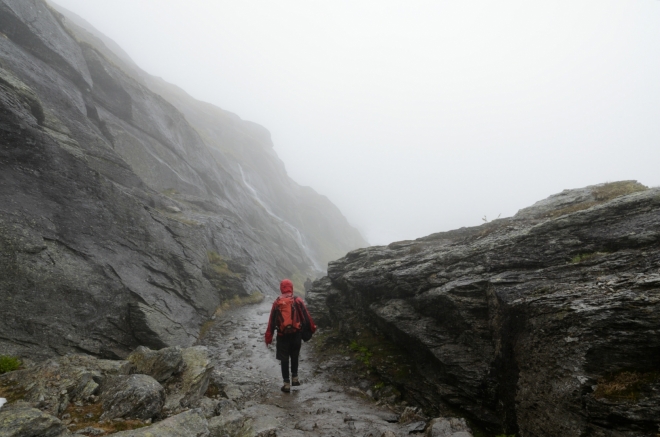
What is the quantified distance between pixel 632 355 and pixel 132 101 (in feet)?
151

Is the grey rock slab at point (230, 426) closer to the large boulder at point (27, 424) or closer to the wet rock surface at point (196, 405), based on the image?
the wet rock surface at point (196, 405)

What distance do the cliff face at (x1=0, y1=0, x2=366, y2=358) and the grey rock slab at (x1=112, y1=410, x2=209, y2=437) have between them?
8349mm

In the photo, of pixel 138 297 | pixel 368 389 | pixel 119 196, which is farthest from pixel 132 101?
pixel 368 389

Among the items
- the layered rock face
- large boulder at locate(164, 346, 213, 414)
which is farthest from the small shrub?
the layered rock face

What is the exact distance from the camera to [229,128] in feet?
358

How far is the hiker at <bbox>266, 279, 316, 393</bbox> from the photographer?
34.4ft

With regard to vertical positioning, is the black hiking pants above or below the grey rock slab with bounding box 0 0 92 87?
below

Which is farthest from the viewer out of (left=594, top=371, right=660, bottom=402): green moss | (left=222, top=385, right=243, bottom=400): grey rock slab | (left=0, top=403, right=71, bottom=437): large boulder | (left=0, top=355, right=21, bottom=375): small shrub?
(left=222, top=385, right=243, bottom=400): grey rock slab

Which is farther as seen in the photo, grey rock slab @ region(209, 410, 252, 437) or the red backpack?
the red backpack

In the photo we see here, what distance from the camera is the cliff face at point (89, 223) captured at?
11.8 metres

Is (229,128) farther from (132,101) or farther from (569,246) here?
(569,246)

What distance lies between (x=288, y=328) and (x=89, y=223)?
1157 cm

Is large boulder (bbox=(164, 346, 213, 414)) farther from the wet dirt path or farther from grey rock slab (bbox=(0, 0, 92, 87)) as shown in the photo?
grey rock slab (bbox=(0, 0, 92, 87))

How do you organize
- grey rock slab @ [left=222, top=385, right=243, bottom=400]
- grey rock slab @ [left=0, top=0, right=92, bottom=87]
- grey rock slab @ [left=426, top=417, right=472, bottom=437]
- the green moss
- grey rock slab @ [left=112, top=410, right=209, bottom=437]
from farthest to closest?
grey rock slab @ [left=0, top=0, right=92, bottom=87] < grey rock slab @ [left=222, top=385, right=243, bottom=400] < grey rock slab @ [left=426, top=417, right=472, bottom=437] < the green moss < grey rock slab @ [left=112, top=410, right=209, bottom=437]
